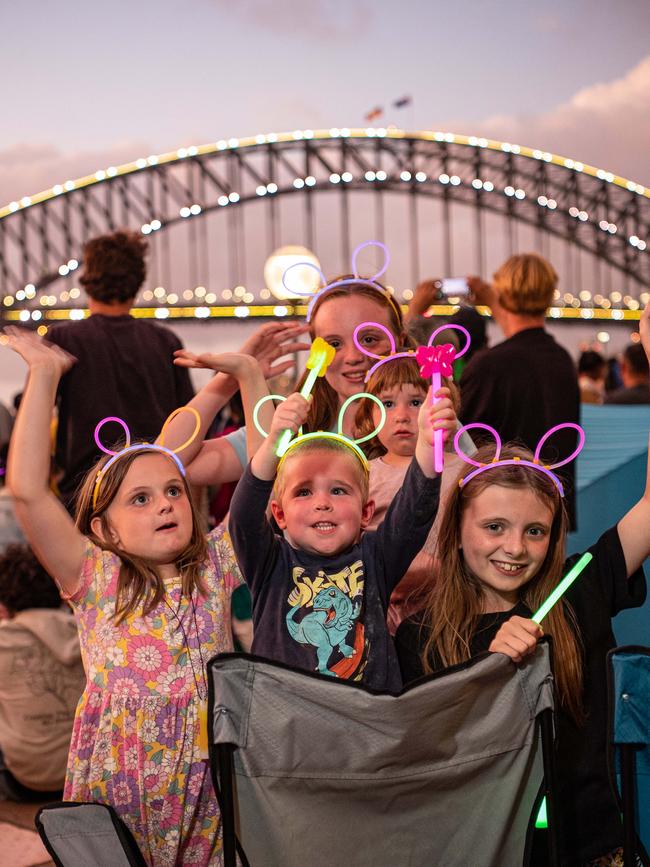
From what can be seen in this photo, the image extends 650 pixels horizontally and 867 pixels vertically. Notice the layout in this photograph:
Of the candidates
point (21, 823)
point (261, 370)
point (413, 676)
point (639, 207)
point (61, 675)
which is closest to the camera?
point (413, 676)

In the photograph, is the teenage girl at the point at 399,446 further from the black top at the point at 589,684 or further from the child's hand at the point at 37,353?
the child's hand at the point at 37,353

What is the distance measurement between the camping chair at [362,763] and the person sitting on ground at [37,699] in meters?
2.47

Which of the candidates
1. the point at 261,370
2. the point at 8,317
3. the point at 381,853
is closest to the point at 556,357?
the point at 261,370

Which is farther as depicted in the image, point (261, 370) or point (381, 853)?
point (261, 370)

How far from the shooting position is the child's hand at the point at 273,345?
3134 mm

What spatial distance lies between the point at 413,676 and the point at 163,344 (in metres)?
2.03

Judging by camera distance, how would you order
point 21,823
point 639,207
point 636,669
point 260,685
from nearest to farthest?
1. point 260,685
2. point 636,669
3. point 21,823
4. point 639,207

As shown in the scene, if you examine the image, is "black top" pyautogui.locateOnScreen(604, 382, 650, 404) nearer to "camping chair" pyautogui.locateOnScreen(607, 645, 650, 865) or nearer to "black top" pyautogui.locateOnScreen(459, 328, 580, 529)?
"black top" pyautogui.locateOnScreen(459, 328, 580, 529)

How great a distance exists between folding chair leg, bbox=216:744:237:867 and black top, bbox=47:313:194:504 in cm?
210

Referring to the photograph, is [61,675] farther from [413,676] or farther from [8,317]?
[8,317]

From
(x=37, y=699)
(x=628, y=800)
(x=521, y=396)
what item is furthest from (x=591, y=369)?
(x=628, y=800)

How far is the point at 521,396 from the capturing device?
13.7ft

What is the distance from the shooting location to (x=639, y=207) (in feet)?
178

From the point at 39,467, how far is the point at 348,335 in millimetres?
911
